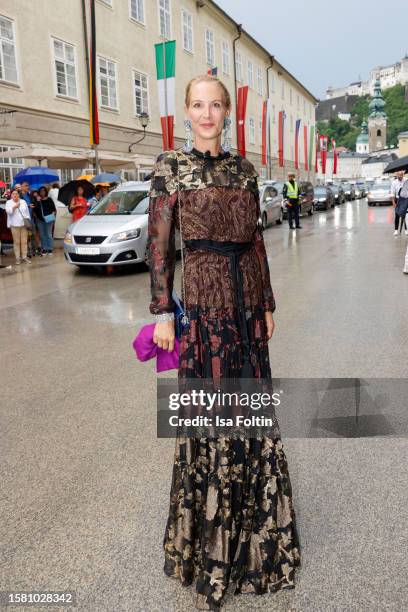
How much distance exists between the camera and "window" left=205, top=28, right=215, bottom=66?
114 feet

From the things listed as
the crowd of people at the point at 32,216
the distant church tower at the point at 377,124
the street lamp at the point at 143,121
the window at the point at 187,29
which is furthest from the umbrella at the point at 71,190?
the distant church tower at the point at 377,124

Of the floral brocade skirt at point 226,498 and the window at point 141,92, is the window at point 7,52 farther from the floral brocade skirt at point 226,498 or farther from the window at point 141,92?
the floral brocade skirt at point 226,498

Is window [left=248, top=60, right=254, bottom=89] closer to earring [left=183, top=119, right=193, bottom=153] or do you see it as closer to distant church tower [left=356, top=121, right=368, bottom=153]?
earring [left=183, top=119, right=193, bottom=153]

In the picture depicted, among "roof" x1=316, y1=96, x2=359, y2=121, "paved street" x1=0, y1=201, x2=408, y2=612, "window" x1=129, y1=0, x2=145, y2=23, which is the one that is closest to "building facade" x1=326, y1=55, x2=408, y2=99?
"roof" x1=316, y1=96, x2=359, y2=121

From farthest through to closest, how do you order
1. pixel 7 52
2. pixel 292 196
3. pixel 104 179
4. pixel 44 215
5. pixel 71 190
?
pixel 292 196, pixel 104 179, pixel 7 52, pixel 71 190, pixel 44 215

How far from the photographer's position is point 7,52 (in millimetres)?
18766

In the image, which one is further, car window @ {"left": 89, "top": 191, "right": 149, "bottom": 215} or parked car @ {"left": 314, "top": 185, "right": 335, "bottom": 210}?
parked car @ {"left": 314, "top": 185, "right": 335, "bottom": 210}

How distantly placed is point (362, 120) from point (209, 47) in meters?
153

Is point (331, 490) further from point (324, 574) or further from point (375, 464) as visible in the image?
point (324, 574)

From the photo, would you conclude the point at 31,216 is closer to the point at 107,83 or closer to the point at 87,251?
the point at 87,251

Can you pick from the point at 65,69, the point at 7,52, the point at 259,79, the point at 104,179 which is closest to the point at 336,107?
the point at 259,79

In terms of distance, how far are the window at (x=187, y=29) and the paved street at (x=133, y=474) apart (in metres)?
28.4

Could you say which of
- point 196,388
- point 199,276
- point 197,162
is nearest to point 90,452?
point 196,388

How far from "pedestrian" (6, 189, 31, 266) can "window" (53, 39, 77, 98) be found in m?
8.80
